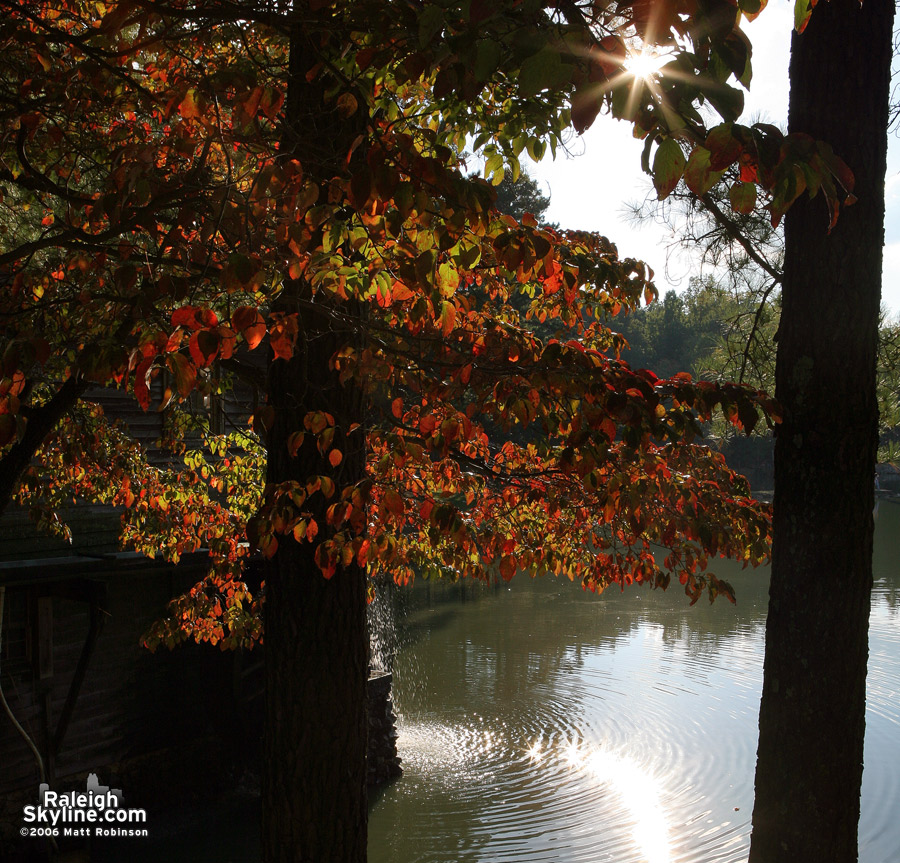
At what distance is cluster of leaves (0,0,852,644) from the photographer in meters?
2.08

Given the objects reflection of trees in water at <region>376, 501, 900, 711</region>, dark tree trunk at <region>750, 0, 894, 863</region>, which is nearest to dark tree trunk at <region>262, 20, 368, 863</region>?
dark tree trunk at <region>750, 0, 894, 863</region>

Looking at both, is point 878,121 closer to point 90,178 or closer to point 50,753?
point 90,178

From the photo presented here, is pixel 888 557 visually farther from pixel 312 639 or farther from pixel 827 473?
pixel 312 639

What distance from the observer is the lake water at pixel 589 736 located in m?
9.05

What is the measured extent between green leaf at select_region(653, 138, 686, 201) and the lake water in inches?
324

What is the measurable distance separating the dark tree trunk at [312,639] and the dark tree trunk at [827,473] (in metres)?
1.77

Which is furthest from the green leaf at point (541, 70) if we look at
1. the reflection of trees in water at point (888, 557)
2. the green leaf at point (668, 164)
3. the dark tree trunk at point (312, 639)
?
the reflection of trees in water at point (888, 557)

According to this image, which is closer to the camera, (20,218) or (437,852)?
(20,218)

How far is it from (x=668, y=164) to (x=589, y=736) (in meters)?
11.3

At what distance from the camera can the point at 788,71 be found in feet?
10.7

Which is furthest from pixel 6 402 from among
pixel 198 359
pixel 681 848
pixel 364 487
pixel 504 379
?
pixel 681 848

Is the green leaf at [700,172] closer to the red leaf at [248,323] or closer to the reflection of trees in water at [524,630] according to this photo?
the red leaf at [248,323]

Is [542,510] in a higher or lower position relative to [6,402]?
lower

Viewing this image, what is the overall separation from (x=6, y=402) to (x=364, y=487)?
50.1 inches
